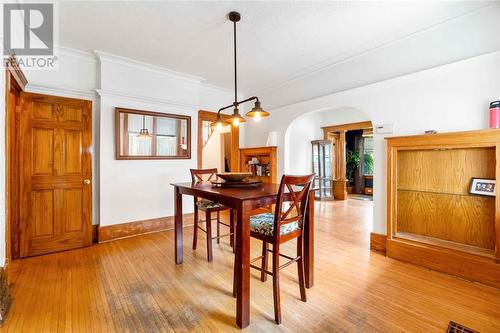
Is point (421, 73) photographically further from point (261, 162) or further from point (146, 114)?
point (146, 114)

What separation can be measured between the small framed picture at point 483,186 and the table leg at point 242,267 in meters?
2.42

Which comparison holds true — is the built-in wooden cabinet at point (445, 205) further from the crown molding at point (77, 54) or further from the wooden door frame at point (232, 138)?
the crown molding at point (77, 54)

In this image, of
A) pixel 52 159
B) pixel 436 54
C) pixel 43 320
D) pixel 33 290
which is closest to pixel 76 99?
pixel 52 159

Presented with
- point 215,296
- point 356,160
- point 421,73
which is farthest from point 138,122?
point 356,160

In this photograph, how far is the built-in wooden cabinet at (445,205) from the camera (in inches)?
88.4

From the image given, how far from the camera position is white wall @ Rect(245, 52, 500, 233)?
2.28 meters

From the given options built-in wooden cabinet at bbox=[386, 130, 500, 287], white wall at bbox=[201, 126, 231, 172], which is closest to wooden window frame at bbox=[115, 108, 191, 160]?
white wall at bbox=[201, 126, 231, 172]

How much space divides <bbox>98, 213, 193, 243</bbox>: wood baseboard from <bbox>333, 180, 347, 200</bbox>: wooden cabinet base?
4.87m

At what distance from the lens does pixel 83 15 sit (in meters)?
2.43

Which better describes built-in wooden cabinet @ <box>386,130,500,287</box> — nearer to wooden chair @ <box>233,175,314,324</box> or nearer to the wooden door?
wooden chair @ <box>233,175,314,324</box>

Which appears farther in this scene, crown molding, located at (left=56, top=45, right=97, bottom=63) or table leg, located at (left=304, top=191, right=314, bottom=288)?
crown molding, located at (left=56, top=45, right=97, bottom=63)

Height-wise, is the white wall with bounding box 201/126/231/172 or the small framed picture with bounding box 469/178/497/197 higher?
the white wall with bounding box 201/126/231/172

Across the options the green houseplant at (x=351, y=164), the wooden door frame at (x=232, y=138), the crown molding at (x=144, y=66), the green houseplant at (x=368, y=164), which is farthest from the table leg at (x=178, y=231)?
the green houseplant at (x=368, y=164)

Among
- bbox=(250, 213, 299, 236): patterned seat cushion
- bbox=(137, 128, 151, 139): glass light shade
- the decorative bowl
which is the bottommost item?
bbox=(250, 213, 299, 236): patterned seat cushion
